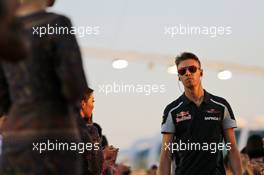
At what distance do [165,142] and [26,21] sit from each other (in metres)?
3.58

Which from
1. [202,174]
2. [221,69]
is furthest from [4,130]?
[221,69]

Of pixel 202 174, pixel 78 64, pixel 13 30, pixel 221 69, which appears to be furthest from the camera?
pixel 221 69

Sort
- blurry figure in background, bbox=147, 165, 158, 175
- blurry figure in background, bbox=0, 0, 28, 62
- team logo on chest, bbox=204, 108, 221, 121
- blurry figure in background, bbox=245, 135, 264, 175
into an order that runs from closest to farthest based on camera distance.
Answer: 1. blurry figure in background, bbox=0, 0, 28, 62
2. team logo on chest, bbox=204, 108, 221, 121
3. blurry figure in background, bbox=245, 135, 264, 175
4. blurry figure in background, bbox=147, 165, 158, 175

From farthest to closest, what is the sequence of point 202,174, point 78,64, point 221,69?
1. point 221,69
2. point 202,174
3. point 78,64

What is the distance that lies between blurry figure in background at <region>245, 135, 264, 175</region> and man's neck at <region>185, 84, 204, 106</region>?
2152mm

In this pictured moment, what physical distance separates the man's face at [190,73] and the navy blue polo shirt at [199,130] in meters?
0.14

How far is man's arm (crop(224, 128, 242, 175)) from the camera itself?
25.4 ft

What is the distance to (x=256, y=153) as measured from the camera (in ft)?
34.8

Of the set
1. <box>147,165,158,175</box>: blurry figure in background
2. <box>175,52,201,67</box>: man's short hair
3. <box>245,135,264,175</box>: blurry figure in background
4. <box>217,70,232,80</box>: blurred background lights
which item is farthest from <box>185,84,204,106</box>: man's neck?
<box>147,165,158,175</box>: blurry figure in background

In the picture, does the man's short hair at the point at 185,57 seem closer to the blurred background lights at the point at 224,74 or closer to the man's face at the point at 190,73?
the man's face at the point at 190,73

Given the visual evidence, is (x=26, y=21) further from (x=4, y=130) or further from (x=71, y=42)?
(x=4, y=130)

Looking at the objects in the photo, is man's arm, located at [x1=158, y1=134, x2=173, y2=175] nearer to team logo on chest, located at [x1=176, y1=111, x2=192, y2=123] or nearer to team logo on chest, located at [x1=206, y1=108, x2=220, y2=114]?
team logo on chest, located at [x1=176, y1=111, x2=192, y2=123]

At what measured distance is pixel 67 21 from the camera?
441 centimetres

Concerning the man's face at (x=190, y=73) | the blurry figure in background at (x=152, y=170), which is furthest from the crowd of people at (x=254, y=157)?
the blurry figure in background at (x=152, y=170)
